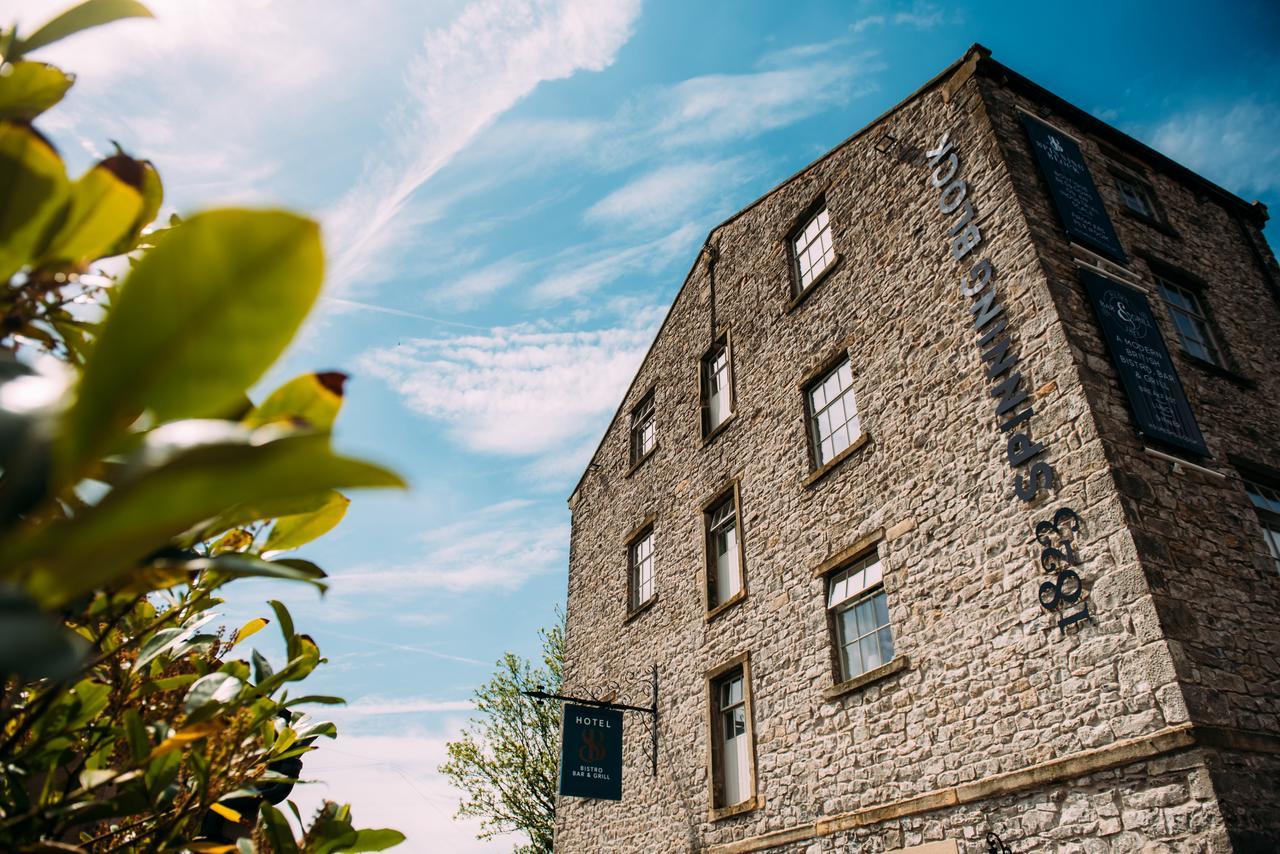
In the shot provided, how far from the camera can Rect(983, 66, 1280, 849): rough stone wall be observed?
519 cm

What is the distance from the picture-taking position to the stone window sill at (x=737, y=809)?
8.51m

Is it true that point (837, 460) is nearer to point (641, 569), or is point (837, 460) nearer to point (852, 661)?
point (852, 661)

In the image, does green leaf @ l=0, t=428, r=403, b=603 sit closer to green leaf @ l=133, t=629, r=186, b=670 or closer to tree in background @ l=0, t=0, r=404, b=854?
tree in background @ l=0, t=0, r=404, b=854

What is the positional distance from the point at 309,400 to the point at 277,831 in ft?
3.35

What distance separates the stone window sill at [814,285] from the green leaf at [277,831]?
9689mm

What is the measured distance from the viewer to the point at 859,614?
26.4 ft

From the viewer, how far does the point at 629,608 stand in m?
13.4

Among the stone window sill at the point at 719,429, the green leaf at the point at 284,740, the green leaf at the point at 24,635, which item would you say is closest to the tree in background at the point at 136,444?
the green leaf at the point at 24,635

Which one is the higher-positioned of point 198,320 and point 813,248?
point 813,248

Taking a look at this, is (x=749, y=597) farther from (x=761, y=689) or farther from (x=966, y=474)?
(x=966, y=474)

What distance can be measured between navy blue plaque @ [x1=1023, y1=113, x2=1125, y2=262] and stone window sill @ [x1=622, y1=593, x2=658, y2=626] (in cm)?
808

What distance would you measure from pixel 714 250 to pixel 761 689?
27.2 ft

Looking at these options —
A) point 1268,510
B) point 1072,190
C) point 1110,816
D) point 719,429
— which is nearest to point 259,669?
point 1110,816

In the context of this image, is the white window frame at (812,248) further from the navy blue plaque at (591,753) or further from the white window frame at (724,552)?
the navy blue plaque at (591,753)
